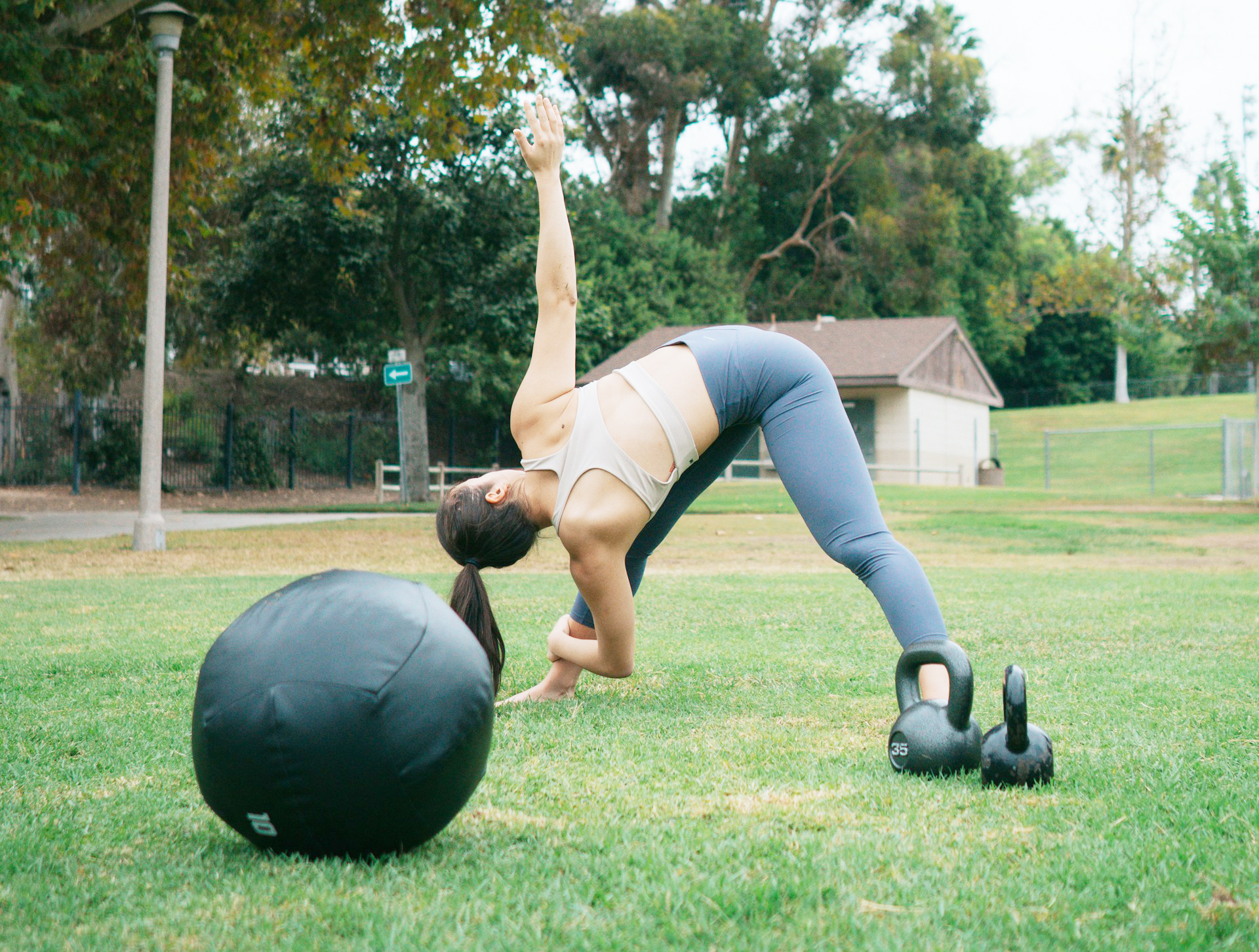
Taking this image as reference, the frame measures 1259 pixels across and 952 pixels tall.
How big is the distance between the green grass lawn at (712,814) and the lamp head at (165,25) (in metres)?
7.73

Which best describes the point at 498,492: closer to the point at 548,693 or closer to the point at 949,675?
the point at 548,693

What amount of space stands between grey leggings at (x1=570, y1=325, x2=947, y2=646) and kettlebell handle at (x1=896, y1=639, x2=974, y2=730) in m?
0.09

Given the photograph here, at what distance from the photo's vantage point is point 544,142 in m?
3.64

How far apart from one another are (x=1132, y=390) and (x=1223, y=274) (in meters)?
47.1

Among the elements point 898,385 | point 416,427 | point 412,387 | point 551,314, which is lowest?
point 551,314

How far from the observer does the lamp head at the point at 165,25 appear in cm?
1218

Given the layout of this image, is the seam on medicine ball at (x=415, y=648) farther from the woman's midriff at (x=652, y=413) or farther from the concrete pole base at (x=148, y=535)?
the concrete pole base at (x=148, y=535)

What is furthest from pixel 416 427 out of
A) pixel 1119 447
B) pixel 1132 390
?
pixel 1132 390

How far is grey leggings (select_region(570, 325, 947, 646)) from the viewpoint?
353 cm

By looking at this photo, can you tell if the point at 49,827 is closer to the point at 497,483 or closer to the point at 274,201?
the point at 497,483

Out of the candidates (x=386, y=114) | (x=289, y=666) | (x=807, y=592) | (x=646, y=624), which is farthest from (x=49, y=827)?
(x=386, y=114)

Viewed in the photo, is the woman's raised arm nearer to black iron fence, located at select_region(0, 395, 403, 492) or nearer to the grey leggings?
the grey leggings

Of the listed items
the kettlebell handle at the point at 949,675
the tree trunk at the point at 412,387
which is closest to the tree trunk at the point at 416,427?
the tree trunk at the point at 412,387

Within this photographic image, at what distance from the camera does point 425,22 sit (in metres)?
14.7
